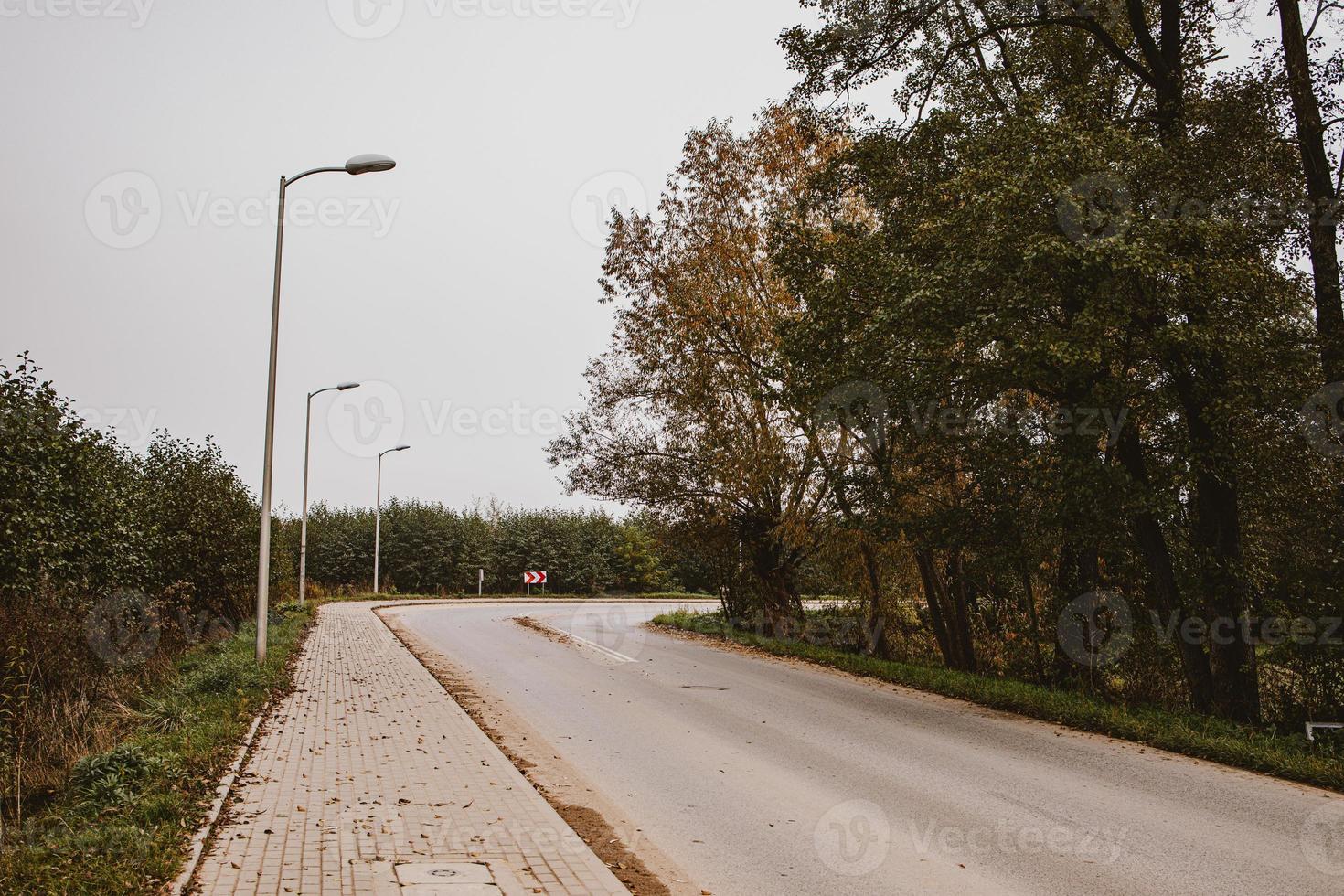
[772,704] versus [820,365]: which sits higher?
[820,365]

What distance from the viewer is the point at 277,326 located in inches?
634

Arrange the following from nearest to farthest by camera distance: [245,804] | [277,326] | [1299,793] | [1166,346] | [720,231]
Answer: [245,804] < [1299,793] < [1166,346] < [277,326] < [720,231]

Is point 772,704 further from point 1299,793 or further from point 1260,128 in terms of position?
point 1260,128

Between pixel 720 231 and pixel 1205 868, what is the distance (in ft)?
63.4

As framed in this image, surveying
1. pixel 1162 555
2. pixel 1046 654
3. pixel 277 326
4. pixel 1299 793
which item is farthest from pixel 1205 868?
pixel 277 326

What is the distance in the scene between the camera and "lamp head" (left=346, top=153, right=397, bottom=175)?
14438mm

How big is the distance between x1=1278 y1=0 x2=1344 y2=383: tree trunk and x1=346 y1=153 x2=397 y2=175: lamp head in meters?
12.6

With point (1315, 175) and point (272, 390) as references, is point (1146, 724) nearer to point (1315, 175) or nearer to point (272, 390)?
point (1315, 175)

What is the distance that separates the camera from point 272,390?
1584 centimetres

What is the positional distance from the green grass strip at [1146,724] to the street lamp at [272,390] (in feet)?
34.3

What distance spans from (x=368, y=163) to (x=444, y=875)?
11501mm

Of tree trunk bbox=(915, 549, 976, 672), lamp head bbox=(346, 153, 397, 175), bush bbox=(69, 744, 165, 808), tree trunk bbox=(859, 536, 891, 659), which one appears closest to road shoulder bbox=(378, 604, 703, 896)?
bush bbox=(69, 744, 165, 808)

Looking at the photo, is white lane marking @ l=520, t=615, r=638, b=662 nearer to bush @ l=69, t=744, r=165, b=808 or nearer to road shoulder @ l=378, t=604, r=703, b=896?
road shoulder @ l=378, t=604, r=703, b=896

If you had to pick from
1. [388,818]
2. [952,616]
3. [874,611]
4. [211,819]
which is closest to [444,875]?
[388,818]
